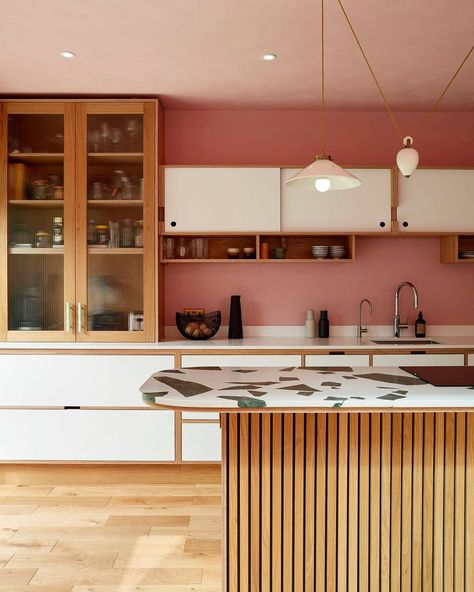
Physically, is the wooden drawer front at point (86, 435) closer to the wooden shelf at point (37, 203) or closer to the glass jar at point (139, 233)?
the glass jar at point (139, 233)

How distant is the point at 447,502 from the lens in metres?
2.03

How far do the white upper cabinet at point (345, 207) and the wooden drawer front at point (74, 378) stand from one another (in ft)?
4.21

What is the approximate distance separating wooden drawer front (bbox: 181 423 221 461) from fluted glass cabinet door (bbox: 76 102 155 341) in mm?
664

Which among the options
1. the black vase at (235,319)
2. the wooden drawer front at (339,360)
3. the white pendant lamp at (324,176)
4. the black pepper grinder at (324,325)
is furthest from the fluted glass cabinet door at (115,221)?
the white pendant lamp at (324,176)

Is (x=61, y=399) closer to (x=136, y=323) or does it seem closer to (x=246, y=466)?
(x=136, y=323)

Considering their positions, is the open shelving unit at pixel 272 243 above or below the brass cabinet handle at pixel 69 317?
above

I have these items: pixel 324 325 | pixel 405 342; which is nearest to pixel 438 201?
pixel 405 342

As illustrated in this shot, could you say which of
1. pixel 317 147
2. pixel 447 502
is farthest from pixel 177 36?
pixel 447 502

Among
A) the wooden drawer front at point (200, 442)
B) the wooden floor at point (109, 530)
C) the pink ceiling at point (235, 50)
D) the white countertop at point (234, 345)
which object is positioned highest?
the pink ceiling at point (235, 50)

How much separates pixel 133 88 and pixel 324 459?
2700mm

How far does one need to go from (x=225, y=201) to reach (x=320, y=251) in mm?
748

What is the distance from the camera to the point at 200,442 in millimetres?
3578

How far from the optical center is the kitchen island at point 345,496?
6.53 ft

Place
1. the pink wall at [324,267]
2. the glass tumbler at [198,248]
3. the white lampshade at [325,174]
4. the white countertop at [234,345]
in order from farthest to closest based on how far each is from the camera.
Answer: the pink wall at [324,267]
the glass tumbler at [198,248]
the white countertop at [234,345]
the white lampshade at [325,174]
